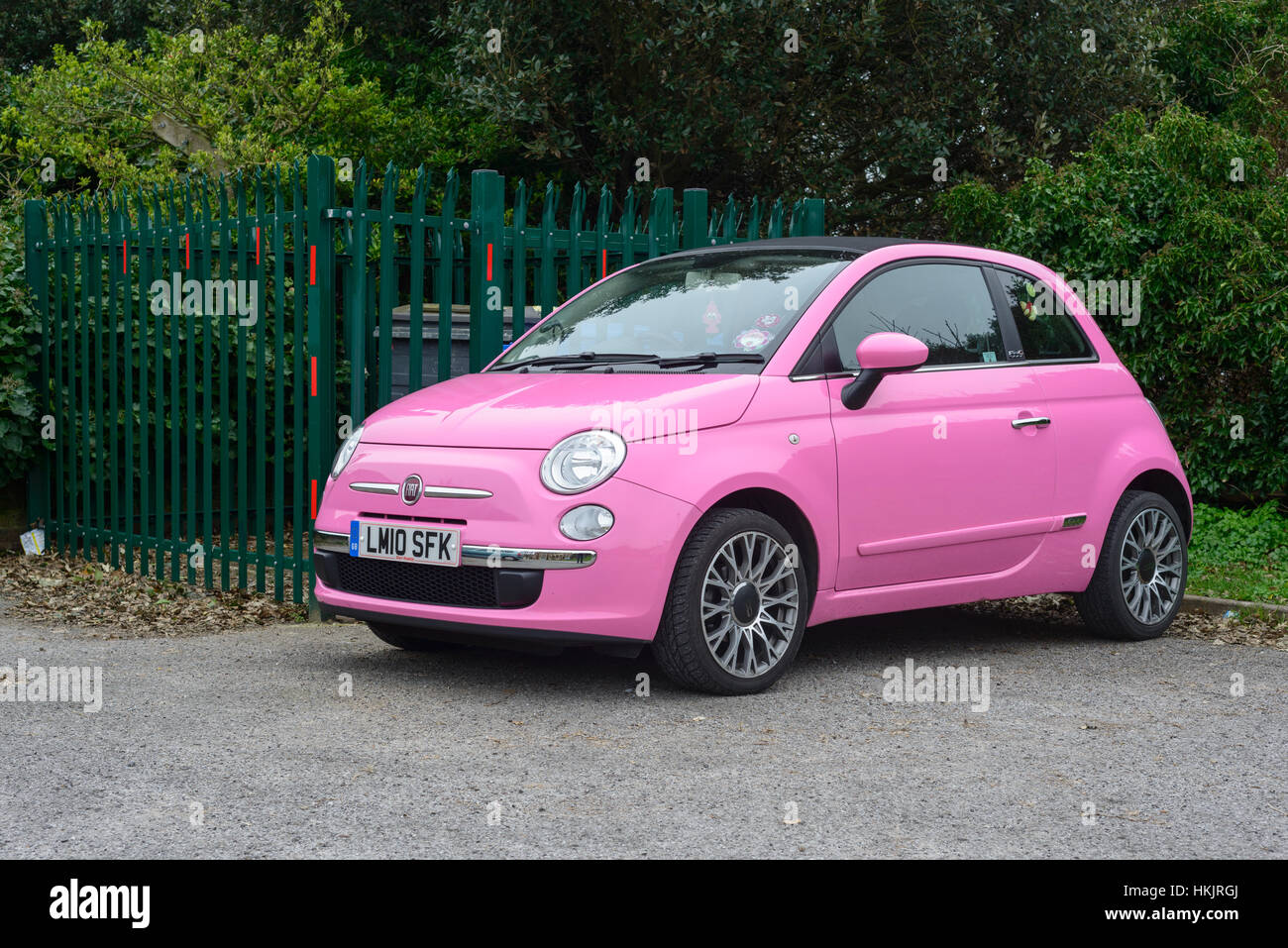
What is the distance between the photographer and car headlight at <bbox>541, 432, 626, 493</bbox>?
5.41m

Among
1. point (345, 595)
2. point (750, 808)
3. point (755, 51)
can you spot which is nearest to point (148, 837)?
point (750, 808)

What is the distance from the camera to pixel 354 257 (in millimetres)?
7363

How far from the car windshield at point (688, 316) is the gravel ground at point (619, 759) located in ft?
4.14

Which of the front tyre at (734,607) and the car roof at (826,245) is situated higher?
the car roof at (826,245)

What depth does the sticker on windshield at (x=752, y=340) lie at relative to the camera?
239 inches

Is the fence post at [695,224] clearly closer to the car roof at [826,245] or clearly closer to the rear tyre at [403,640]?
the car roof at [826,245]

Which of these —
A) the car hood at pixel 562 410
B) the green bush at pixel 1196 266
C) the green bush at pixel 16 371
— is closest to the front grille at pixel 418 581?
the car hood at pixel 562 410

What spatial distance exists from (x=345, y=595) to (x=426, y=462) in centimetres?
64

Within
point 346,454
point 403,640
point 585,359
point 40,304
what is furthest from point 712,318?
point 40,304

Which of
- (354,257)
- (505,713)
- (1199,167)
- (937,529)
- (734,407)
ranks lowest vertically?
(505,713)

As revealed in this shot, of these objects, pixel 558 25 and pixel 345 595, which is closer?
pixel 345 595

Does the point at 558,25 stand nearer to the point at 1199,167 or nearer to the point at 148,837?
the point at 1199,167

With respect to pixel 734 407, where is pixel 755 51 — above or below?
above

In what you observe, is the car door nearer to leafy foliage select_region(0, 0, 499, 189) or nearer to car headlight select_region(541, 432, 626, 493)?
car headlight select_region(541, 432, 626, 493)
